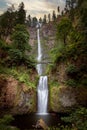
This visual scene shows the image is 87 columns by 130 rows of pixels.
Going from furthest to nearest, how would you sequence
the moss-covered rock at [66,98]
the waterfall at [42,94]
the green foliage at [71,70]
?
1. the waterfall at [42,94]
2. the green foliage at [71,70]
3. the moss-covered rock at [66,98]

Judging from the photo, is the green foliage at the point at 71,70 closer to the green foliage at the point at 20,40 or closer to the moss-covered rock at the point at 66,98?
the moss-covered rock at the point at 66,98

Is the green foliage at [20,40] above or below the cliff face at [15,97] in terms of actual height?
above

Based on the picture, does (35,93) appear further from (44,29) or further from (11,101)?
(44,29)

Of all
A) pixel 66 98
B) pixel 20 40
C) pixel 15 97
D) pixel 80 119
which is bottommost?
pixel 80 119

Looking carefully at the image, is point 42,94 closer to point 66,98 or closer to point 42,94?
point 42,94

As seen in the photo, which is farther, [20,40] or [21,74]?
[20,40]

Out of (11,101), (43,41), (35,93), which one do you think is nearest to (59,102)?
(35,93)

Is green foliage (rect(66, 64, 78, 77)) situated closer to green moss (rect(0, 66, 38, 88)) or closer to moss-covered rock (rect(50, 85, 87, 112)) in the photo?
moss-covered rock (rect(50, 85, 87, 112))

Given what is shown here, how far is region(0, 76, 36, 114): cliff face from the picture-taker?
110 ft

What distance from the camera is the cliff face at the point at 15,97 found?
33.5m

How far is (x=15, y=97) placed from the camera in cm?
3459

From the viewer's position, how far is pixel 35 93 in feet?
124

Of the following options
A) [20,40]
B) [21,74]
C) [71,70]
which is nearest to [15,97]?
[21,74]

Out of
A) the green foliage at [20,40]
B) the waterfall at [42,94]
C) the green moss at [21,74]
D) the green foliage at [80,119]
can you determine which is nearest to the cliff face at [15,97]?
the green moss at [21,74]
